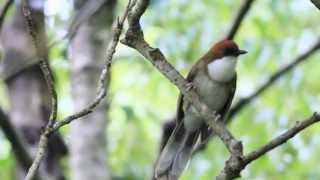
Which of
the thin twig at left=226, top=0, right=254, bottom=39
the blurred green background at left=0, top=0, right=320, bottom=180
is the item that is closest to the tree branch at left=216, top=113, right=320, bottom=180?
the thin twig at left=226, top=0, right=254, bottom=39

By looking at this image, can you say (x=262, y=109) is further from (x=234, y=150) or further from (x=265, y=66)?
(x=234, y=150)

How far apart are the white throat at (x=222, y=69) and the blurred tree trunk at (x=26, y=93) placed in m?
1.38

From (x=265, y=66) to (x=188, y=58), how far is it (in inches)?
37.8

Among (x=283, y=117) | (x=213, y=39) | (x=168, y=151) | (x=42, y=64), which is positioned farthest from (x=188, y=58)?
(x=42, y=64)

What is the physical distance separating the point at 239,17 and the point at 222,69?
2.07 ft

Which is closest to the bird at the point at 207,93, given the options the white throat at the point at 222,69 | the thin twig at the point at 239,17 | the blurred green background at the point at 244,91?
the white throat at the point at 222,69

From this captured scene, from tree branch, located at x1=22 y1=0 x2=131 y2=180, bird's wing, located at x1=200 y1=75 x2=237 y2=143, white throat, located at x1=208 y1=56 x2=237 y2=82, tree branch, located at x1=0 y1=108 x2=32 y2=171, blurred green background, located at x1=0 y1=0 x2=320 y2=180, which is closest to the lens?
tree branch, located at x1=22 y1=0 x2=131 y2=180

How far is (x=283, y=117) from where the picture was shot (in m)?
6.75

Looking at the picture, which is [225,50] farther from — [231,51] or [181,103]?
[181,103]

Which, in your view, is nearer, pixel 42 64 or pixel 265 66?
pixel 42 64

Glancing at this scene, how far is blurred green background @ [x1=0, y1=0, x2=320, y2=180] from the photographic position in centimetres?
646

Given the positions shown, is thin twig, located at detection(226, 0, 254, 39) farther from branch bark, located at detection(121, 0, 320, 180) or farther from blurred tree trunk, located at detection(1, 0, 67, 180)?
branch bark, located at detection(121, 0, 320, 180)

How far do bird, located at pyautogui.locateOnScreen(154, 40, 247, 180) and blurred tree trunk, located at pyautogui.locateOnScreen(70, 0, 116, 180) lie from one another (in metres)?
0.53

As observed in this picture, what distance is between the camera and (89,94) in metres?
4.80
